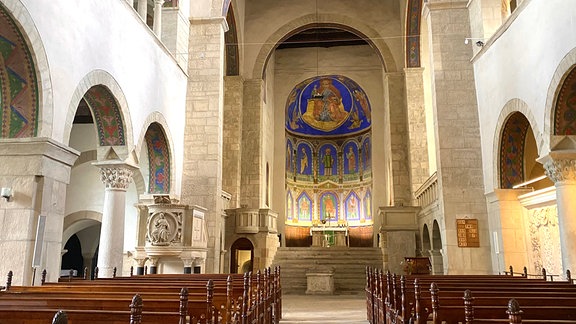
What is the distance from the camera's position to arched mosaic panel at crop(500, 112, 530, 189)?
8797 mm

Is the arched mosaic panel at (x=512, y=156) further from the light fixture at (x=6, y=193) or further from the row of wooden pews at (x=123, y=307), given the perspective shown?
the light fixture at (x=6, y=193)

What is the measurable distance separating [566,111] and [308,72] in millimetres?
15479

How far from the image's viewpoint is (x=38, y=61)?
20.0ft

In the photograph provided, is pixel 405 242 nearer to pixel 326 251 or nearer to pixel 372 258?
pixel 372 258

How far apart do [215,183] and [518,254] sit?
6.67m

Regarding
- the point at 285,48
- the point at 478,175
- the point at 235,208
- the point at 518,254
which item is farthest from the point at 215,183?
the point at 285,48

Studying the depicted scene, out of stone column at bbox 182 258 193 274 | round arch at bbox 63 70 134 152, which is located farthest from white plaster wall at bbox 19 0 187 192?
stone column at bbox 182 258 193 274

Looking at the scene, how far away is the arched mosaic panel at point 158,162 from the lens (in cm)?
1080

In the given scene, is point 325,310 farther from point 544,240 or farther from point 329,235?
point 329,235

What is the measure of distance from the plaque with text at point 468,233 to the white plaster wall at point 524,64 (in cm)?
77

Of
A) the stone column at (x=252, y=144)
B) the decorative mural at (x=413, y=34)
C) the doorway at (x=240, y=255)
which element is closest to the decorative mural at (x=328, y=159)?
the doorway at (x=240, y=255)

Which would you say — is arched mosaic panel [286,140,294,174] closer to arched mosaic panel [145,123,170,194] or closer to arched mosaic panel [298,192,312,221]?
arched mosaic panel [298,192,312,221]

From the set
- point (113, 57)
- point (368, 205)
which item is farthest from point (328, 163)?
point (113, 57)

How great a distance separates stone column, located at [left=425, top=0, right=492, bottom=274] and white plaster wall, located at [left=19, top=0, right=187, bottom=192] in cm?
605
